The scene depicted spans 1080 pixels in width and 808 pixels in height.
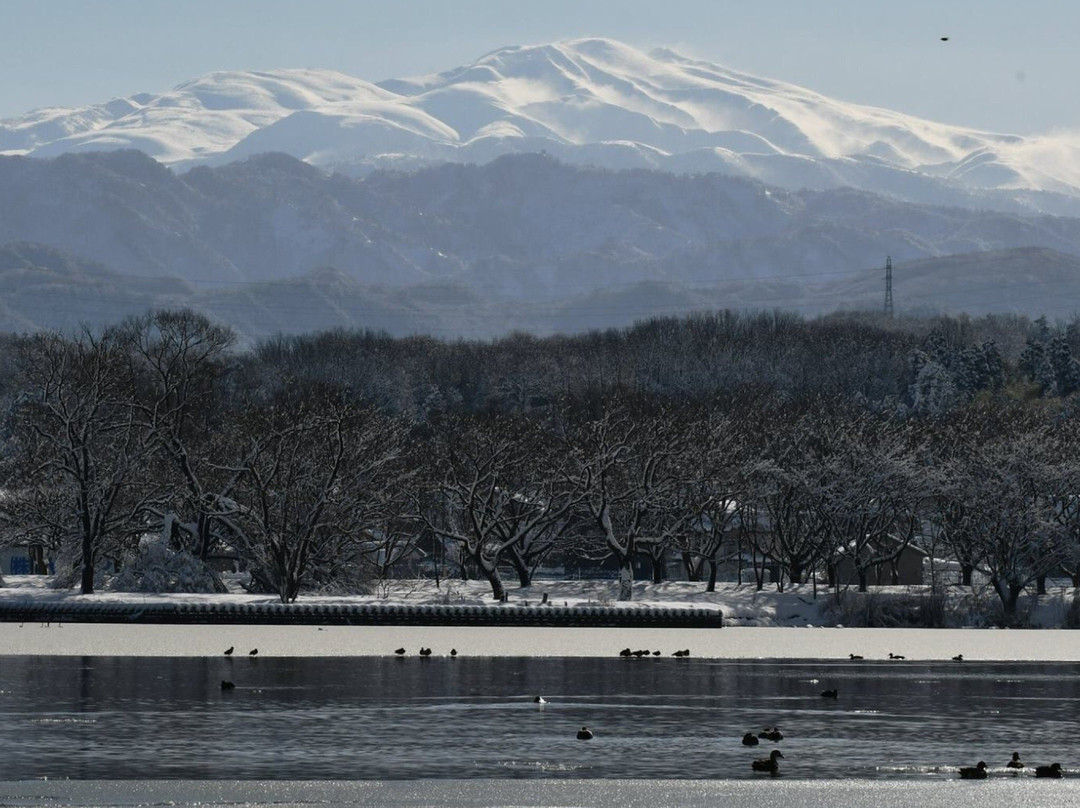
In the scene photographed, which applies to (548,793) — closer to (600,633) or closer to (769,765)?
(769,765)

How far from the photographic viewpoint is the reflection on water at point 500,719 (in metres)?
34.8

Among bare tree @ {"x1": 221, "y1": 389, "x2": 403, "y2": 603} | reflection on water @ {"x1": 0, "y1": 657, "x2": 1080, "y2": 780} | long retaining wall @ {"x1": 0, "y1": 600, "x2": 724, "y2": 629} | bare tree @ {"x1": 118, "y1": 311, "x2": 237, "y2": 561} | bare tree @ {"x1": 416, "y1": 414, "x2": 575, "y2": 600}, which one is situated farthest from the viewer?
bare tree @ {"x1": 416, "y1": 414, "x2": 575, "y2": 600}

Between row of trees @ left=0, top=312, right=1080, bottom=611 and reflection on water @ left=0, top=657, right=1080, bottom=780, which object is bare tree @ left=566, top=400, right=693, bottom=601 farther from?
reflection on water @ left=0, top=657, right=1080, bottom=780

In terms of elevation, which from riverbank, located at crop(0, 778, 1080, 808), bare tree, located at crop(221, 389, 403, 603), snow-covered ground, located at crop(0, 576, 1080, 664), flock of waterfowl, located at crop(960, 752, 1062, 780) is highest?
bare tree, located at crop(221, 389, 403, 603)

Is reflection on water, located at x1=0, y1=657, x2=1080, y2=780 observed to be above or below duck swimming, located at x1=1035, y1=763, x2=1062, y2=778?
above

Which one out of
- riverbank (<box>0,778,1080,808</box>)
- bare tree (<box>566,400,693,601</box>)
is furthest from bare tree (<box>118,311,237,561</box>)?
riverbank (<box>0,778,1080,808</box>)

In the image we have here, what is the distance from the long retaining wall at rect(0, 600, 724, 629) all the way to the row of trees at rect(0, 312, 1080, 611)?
465cm

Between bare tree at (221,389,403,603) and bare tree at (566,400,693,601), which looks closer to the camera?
bare tree at (221,389,403,603)

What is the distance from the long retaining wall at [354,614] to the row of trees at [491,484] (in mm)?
4654

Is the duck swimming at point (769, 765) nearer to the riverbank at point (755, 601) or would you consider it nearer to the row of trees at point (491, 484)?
the riverbank at point (755, 601)

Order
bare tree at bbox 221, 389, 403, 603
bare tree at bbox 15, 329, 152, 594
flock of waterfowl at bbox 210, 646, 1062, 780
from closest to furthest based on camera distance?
flock of waterfowl at bbox 210, 646, 1062, 780 → bare tree at bbox 221, 389, 403, 603 → bare tree at bbox 15, 329, 152, 594

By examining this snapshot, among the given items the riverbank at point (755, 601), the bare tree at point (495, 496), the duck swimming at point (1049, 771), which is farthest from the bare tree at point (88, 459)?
the duck swimming at point (1049, 771)

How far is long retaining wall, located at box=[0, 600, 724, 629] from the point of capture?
3435 inches

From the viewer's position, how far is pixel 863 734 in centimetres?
4100
